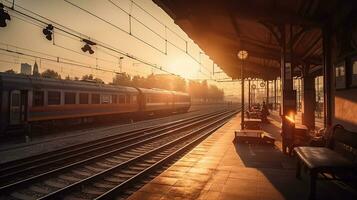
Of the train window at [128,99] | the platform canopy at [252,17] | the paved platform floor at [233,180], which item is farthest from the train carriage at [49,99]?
the paved platform floor at [233,180]

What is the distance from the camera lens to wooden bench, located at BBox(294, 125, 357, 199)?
15.6 feet

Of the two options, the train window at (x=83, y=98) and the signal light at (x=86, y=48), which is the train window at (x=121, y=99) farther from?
the signal light at (x=86, y=48)

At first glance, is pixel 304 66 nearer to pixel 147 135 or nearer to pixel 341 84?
pixel 147 135

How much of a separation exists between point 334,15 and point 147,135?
11834 millimetres

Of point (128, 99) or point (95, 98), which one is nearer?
point (95, 98)

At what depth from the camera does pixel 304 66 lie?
18.1m

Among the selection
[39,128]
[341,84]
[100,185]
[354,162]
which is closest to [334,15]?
[341,84]

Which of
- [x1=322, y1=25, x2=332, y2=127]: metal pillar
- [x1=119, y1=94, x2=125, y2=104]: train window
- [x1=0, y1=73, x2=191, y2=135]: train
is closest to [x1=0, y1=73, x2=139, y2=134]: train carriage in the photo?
[x1=0, y1=73, x2=191, y2=135]: train

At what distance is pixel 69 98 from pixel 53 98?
1.48 meters

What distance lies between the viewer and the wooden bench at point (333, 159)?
4.77 meters

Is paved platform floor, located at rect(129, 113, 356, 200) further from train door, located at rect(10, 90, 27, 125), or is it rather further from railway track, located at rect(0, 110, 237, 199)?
train door, located at rect(10, 90, 27, 125)

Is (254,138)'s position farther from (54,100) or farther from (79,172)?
(54,100)

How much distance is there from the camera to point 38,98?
55.7 ft

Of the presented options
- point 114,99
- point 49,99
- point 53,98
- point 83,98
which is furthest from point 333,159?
point 114,99
